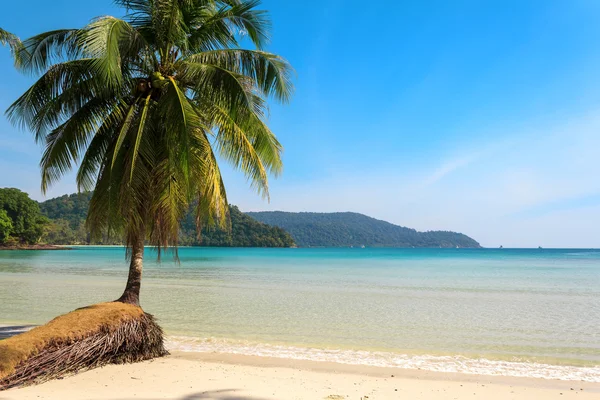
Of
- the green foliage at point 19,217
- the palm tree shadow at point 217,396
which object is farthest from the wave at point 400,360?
the green foliage at point 19,217

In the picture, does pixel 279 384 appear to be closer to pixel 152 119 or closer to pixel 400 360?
pixel 400 360

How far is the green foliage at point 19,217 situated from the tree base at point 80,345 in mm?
86935

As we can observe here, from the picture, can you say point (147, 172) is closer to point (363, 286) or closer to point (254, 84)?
point (254, 84)

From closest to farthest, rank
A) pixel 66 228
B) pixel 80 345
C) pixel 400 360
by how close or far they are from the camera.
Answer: pixel 80 345, pixel 400 360, pixel 66 228

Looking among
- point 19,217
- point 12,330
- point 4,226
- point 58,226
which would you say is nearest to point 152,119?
point 12,330

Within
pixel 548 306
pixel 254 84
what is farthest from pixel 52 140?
pixel 548 306

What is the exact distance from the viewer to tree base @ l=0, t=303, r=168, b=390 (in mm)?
5254

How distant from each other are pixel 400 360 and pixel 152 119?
6.70 meters

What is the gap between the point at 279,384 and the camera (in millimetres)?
6051

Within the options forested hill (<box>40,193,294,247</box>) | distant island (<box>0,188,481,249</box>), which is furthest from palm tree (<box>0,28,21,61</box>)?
forested hill (<box>40,193,294,247</box>)

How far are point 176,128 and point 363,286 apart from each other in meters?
17.1

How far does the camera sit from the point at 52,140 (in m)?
8.23

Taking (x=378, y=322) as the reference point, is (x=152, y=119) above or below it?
above

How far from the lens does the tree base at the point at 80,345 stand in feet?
17.2
